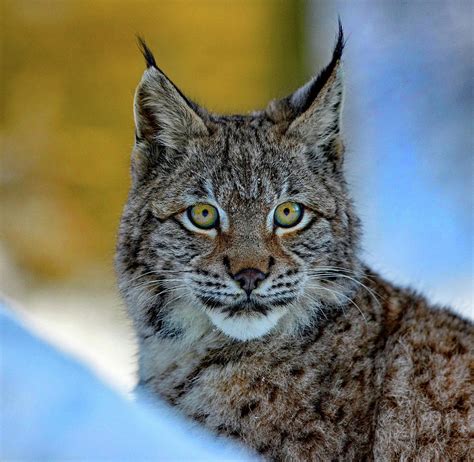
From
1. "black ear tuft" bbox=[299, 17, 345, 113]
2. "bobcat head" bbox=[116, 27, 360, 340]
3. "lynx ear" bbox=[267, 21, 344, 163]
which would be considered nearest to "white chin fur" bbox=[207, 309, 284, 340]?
"bobcat head" bbox=[116, 27, 360, 340]

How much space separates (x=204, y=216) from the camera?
4.55 meters

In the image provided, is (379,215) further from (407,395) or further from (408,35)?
(407,395)

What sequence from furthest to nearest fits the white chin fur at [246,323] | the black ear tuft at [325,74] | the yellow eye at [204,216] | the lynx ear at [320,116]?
the lynx ear at [320,116] → the black ear tuft at [325,74] → the yellow eye at [204,216] → the white chin fur at [246,323]

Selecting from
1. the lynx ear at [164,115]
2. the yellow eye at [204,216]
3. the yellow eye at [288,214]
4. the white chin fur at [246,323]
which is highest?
the lynx ear at [164,115]

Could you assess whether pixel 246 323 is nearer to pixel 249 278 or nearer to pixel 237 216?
pixel 249 278

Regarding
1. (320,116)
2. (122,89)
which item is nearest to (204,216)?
(320,116)

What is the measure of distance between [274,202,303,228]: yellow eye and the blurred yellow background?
847cm

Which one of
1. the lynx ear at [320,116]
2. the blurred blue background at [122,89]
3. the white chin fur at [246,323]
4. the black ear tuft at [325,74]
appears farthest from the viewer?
the blurred blue background at [122,89]

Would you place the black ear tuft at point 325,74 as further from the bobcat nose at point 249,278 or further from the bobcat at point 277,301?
the bobcat nose at point 249,278

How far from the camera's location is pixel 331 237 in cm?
466

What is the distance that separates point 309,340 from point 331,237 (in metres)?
0.55

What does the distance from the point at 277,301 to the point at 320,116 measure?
119 centimetres

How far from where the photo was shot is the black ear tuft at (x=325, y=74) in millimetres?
4629

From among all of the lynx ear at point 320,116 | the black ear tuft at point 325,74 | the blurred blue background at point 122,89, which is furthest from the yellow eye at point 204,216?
the blurred blue background at point 122,89
